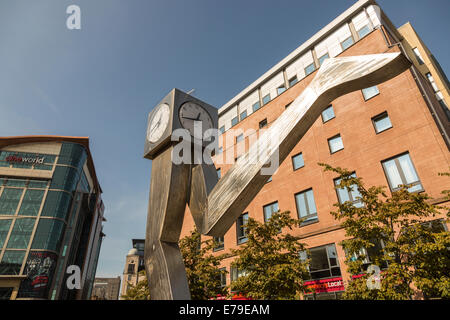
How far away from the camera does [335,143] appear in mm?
18172

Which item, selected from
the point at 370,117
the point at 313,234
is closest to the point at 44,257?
the point at 313,234

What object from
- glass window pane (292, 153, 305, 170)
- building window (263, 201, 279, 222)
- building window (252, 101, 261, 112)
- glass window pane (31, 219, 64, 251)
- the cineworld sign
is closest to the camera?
glass window pane (292, 153, 305, 170)

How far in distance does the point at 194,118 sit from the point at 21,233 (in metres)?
51.8

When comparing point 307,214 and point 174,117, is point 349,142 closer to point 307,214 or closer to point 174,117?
point 307,214

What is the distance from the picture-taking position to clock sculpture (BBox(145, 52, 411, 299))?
168cm

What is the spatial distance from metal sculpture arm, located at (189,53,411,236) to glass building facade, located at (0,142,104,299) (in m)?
49.7

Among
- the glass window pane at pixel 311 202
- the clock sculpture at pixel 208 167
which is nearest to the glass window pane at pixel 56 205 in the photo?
the glass window pane at pixel 311 202

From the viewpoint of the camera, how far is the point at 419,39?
2923 cm

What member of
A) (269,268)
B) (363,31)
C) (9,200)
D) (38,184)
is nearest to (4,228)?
(9,200)

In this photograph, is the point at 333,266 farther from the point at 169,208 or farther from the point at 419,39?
the point at 419,39

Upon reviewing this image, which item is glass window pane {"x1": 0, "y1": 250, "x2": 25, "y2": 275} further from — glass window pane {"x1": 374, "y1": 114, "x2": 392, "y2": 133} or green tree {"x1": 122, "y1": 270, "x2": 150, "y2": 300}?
glass window pane {"x1": 374, "y1": 114, "x2": 392, "y2": 133}

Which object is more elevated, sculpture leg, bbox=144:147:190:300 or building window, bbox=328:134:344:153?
building window, bbox=328:134:344:153

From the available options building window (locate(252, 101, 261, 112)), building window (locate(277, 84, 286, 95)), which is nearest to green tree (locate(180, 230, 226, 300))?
building window (locate(252, 101, 261, 112))
